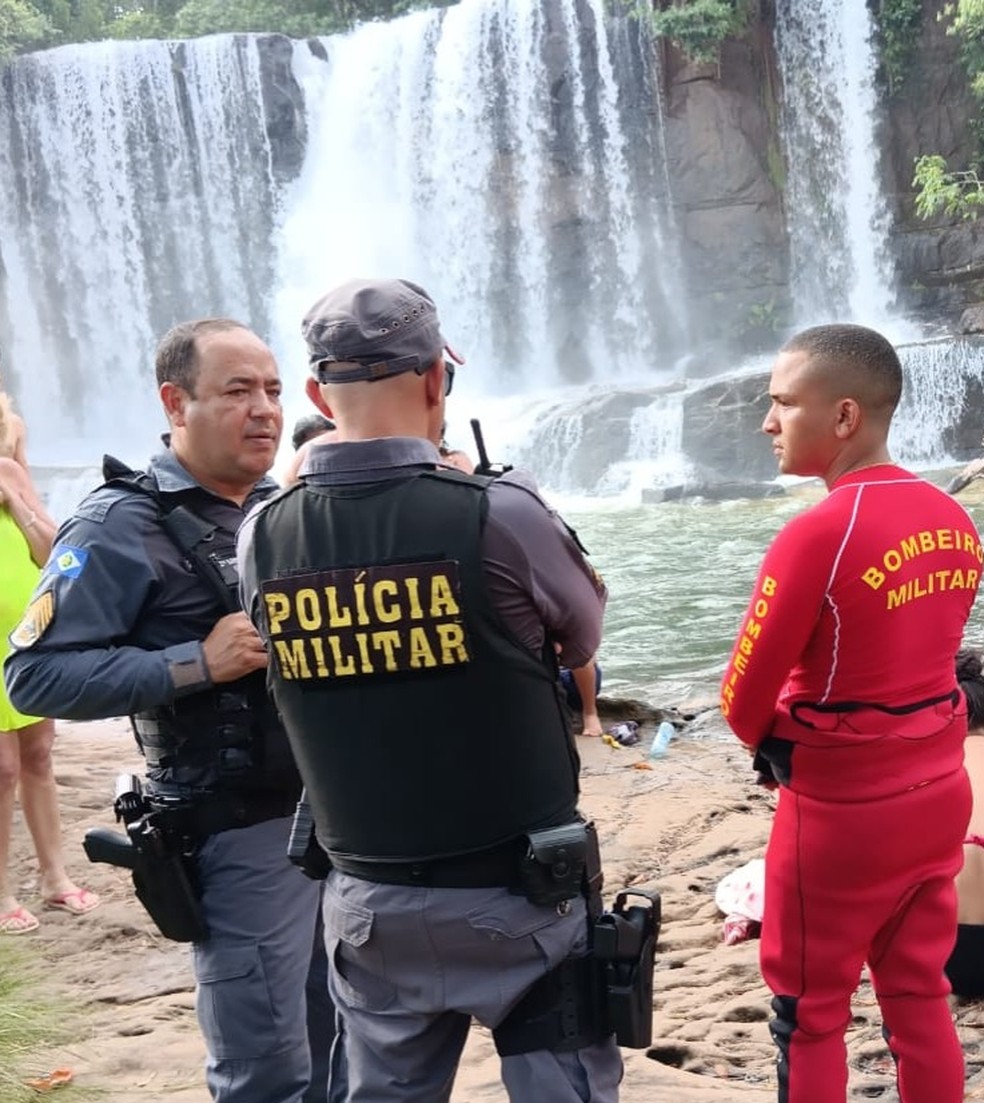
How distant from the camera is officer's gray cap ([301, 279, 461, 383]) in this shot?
192cm

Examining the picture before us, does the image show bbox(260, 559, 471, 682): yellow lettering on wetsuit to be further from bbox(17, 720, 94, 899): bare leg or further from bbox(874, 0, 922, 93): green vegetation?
bbox(874, 0, 922, 93): green vegetation

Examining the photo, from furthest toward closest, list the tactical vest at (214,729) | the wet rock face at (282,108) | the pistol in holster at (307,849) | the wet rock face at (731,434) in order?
the wet rock face at (282,108), the wet rock face at (731,434), the tactical vest at (214,729), the pistol in holster at (307,849)

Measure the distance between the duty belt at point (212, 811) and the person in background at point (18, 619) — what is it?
2.22 meters

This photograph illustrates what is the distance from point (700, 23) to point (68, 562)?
23653mm

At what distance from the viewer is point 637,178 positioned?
25812mm

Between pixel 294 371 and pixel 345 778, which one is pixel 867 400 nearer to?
pixel 345 778

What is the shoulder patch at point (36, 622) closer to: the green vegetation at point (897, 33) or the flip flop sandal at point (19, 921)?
the flip flop sandal at point (19, 921)

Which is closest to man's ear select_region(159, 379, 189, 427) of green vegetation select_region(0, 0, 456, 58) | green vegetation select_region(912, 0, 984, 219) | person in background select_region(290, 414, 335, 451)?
person in background select_region(290, 414, 335, 451)

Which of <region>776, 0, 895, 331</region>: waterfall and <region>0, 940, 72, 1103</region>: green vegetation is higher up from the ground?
<region>776, 0, 895, 331</region>: waterfall

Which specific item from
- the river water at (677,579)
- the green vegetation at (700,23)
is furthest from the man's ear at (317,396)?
the green vegetation at (700,23)

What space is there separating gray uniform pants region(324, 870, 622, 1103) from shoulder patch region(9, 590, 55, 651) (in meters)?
0.85

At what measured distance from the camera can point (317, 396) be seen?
6.77 ft

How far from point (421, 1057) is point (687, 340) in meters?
25.6

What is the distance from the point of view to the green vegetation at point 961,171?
19594 millimetres
